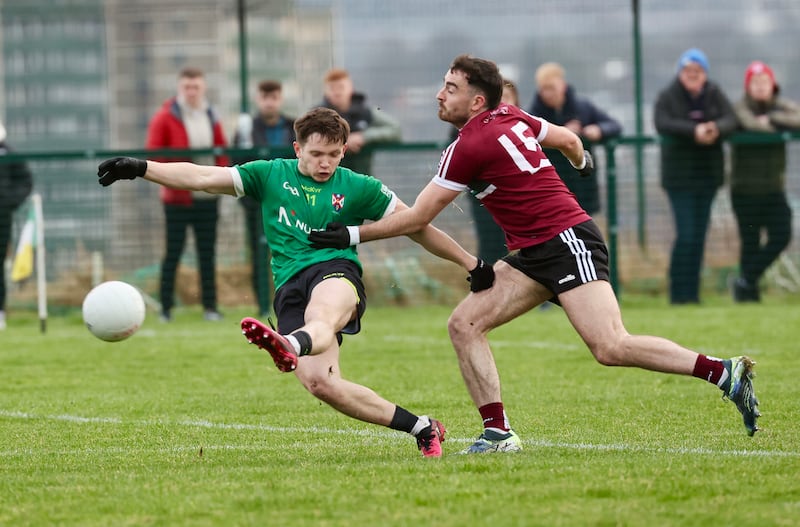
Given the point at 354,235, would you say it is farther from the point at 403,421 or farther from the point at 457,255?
the point at 403,421

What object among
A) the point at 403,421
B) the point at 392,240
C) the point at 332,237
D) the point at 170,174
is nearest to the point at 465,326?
the point at 403,421

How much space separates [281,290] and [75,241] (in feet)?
32.7

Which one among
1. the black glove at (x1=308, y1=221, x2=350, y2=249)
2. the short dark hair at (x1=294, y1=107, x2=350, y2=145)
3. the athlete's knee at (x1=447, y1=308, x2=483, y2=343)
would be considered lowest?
the athlete's knee at (x1=447, y1=308, x2=483, y2=343)

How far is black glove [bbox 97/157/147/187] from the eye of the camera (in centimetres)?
712

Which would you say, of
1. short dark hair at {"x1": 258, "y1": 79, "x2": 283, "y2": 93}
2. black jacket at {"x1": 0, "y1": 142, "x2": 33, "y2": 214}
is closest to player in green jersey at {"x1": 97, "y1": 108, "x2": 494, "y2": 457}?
short dark hair at {"x1": 258, "y1": 79, "x2": 283, "y2": 93}

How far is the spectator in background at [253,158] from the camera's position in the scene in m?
16.1

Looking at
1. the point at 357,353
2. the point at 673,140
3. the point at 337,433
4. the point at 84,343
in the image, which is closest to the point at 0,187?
the point at 84,343

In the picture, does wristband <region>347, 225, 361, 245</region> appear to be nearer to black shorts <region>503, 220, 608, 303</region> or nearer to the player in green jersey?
the player in green jersey

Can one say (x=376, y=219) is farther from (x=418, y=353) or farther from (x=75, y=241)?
(x=75, y=241)

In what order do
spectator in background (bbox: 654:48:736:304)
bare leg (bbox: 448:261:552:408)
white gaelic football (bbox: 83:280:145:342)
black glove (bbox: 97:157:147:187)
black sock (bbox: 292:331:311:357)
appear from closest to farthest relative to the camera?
black sock (bbox: 292:331:311:357) → black glove (bbox: 97:157:147:187) → bare leg (bbox: 448:261:552:408) → white gaelic football (bbox: 83:280:145:342) → spectator in background (bbox: 654:48:736:304)

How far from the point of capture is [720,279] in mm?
17234

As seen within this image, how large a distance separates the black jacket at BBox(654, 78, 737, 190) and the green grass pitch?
265 cm

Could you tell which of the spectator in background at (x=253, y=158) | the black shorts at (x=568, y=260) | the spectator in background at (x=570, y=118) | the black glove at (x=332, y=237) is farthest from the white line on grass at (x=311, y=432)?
the spectator in background at (x=570, y=118)

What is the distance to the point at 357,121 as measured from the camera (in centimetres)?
1588
